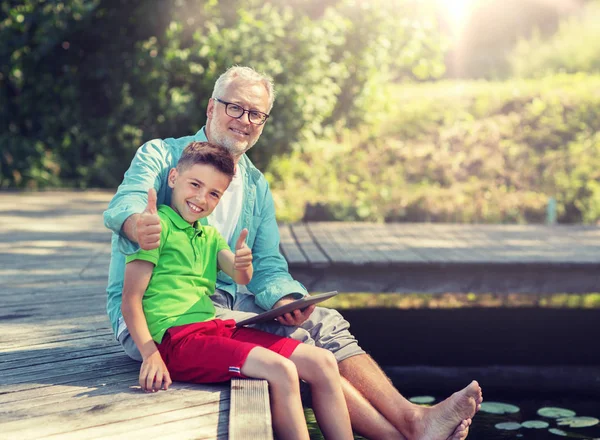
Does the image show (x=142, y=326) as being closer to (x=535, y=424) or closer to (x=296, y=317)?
(x=296, y=317)

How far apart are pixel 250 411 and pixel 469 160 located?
8.56m

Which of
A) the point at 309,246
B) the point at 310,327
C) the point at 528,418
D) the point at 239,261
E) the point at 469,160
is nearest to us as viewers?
the point at 239,261

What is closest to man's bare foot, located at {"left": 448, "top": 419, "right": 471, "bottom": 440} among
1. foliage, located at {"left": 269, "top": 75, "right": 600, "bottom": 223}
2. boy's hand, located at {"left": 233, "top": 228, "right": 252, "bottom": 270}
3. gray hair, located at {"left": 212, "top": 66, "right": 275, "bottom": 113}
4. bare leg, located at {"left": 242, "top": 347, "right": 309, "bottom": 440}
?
bare leg, located at {"left": 242, "top": 347, "right": 309, "bottom": 440}

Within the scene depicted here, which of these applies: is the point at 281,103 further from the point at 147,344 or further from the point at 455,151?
the point at 147,344

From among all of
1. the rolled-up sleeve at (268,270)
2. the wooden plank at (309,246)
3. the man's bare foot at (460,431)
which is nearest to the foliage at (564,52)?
the wooden plank at (309,246)

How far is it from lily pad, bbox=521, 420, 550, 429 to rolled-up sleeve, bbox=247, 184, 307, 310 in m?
1.75

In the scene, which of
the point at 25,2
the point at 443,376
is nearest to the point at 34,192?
the point at 25,2

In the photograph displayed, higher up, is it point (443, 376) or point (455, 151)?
point (455, 151)

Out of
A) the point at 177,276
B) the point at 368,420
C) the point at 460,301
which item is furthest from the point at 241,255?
the point at 460,301

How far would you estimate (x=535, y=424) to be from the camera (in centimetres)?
438

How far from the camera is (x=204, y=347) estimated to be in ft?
9.15

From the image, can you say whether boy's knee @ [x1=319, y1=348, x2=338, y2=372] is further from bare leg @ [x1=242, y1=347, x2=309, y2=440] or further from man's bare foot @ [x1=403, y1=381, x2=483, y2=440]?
man's bare foot @ [x1=403, y1=381, x2=483, y2=440]

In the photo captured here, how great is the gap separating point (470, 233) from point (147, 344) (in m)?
4.28

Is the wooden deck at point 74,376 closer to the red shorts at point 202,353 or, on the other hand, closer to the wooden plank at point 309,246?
the red shorts at point 202,353
